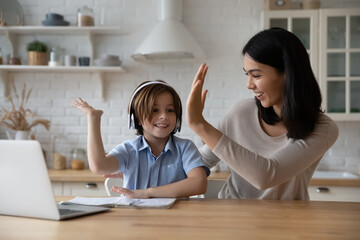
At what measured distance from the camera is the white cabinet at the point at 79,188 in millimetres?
3234

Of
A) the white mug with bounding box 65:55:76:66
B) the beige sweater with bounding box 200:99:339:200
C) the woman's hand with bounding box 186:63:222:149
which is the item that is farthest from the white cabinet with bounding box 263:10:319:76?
the woman's hand with bounding box 186:63:222:149

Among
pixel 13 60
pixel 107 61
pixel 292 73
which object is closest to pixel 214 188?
pixel 292 73

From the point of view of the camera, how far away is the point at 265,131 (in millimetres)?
1872

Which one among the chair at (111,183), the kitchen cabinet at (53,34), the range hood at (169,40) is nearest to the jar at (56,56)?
the kitchen cabinet at (53,34)

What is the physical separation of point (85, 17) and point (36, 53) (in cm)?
51

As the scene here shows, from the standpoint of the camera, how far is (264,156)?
1821mm

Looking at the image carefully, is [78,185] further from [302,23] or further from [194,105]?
[302,23]

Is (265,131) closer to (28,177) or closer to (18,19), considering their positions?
(28,177)

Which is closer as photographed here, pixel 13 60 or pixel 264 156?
pixel 264 156

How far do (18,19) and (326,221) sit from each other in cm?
330

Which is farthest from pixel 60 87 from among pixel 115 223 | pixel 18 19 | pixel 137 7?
pixel 115 223

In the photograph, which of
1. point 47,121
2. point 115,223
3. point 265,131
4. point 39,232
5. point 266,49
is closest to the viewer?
point 39,232

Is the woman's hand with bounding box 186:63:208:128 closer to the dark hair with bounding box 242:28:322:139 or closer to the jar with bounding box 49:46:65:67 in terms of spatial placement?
the dark hair with bounding box 242:28:322:139

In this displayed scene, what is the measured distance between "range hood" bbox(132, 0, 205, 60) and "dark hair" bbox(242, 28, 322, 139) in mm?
1816
